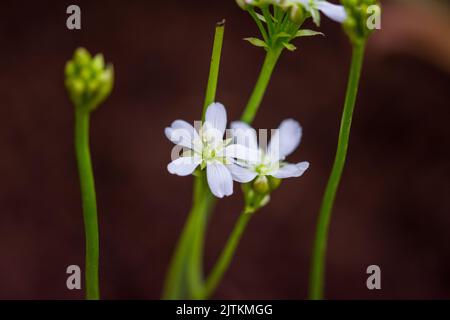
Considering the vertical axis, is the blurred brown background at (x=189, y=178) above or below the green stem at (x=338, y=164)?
above

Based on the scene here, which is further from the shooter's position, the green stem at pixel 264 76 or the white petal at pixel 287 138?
the white petal at pixel 287 138

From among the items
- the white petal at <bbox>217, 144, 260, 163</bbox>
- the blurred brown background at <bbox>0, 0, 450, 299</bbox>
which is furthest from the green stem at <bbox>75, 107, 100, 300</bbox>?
the blurred brown background at <bbox>0, 0, 450, 299</bbox>

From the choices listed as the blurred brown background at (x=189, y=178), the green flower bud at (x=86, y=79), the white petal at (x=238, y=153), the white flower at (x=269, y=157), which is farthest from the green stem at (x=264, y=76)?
the blurred brown background at (x=189, y=178)

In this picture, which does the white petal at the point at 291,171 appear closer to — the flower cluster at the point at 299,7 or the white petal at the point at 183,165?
the white petal at the point at 183,165

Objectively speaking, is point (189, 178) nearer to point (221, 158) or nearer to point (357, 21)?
point (221, 158)

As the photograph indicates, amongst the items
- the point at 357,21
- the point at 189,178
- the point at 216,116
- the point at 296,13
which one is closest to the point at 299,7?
the point at 296,13

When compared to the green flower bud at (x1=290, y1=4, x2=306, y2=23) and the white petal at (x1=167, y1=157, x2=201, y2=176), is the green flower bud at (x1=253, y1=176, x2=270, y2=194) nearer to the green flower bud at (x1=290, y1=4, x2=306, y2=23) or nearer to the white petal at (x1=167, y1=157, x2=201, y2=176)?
the white petal at (x1=167, y1=157, x2=201, y2=176)
